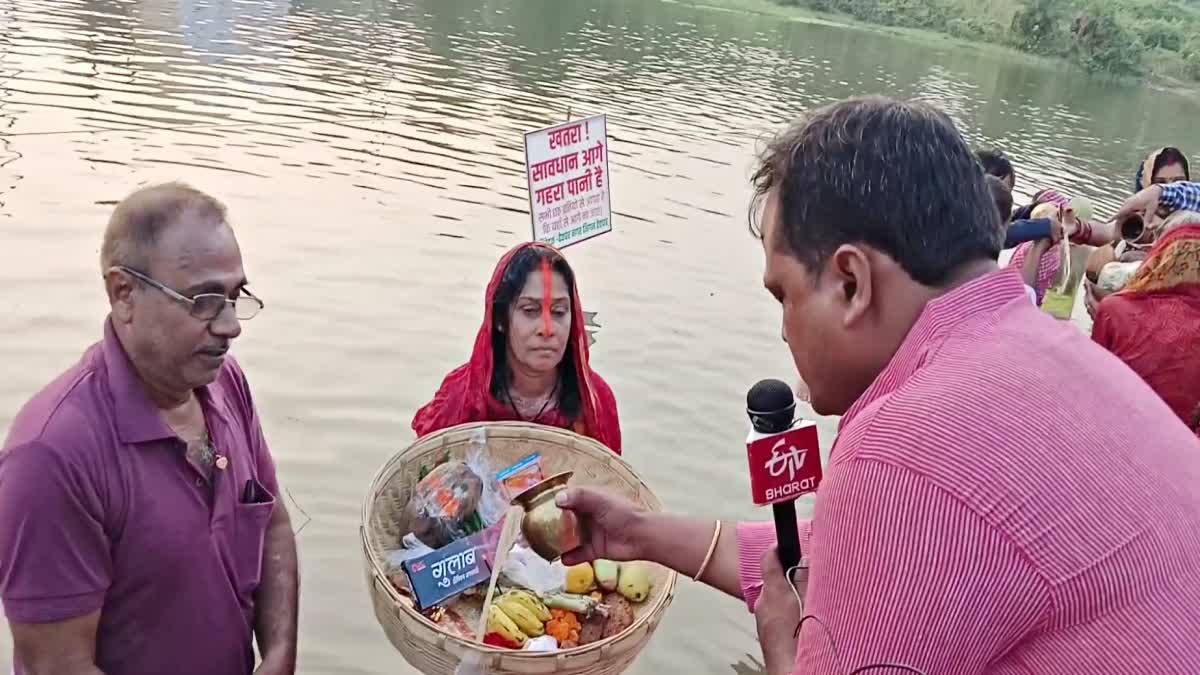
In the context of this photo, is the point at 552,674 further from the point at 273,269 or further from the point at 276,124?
the point at 276,124

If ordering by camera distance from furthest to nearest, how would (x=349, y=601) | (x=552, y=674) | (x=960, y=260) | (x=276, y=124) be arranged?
(x=276, y=124)
(x=349, y=601)
(x=552, y=674)
(x=960, y=260)

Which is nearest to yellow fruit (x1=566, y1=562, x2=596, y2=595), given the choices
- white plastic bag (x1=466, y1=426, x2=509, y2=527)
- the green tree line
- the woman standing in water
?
white plastic bag (x1=466, y1=426, x2=509, y2=527)

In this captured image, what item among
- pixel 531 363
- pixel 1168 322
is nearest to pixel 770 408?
pixel 531 363

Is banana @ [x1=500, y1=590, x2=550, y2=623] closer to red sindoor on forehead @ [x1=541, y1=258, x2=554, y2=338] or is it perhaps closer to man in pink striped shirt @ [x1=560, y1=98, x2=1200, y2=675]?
red sindoor on forehead @ [x1=541, y1=258, x2=554, y2=338]

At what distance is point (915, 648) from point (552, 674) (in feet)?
4.57

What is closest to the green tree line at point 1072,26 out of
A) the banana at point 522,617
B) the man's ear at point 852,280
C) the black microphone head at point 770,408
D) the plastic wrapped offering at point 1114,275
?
the plastic wrapped offering at point 1114,275

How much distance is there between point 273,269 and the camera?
723cm

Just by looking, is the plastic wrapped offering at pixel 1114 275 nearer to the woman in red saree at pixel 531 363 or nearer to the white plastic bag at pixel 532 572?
the woman in red saree at pixel 531 363

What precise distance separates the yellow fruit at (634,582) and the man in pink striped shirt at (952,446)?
1.62 meters

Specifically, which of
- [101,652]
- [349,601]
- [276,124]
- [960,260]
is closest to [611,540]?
[101,652]

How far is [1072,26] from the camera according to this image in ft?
119

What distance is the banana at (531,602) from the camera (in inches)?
109

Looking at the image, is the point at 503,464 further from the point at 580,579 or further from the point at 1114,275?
the point at 1114,275

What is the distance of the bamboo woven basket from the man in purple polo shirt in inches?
13.9
